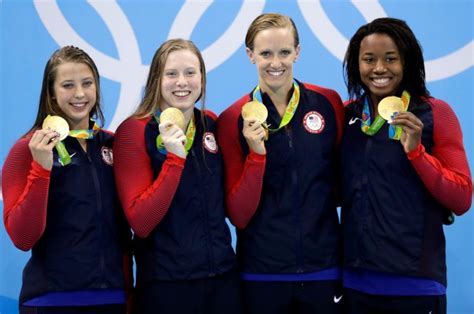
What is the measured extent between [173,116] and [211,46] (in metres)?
1.94

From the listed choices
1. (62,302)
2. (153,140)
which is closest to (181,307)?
(62,302)

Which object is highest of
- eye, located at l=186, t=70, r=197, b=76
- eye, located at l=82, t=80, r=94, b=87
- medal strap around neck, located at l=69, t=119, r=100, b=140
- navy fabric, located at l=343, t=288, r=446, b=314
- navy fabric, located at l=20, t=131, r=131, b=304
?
eye, located at l=186, t=70, r=197, b=76

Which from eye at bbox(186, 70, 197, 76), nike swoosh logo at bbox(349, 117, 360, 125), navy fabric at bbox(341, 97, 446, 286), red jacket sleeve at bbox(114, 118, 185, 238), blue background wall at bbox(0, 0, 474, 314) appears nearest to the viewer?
red jacket sleeve at bbox(114, 118, 185, 238)

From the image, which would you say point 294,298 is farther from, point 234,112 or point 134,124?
point 134,124

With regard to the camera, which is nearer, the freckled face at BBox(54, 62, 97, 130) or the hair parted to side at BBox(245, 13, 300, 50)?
the freckled face at BBox(54, 62, 97, 130)

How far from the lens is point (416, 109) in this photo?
314 cm

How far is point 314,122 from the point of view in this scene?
3293mm

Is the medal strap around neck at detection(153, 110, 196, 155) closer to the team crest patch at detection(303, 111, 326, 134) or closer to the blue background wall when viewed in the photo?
the team crest patch at detection(303, 111, 326, 134)

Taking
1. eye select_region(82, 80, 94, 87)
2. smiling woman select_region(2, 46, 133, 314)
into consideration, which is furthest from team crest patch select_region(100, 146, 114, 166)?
eye select_region(82, 80, 94, 87)

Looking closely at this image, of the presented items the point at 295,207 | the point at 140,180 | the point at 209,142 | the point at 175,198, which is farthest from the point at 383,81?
the point at 140,180

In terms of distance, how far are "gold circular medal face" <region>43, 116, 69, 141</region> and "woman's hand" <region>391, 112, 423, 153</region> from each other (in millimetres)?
1457

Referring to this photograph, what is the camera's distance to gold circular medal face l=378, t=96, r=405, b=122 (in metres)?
3.06

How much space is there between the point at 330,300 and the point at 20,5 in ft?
10.8

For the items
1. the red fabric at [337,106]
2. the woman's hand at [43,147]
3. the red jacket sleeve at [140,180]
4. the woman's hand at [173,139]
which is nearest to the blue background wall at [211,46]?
the red fabric at [337,106]
